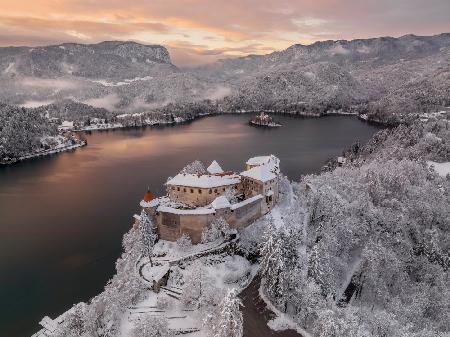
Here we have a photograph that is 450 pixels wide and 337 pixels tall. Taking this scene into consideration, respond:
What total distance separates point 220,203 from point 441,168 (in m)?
102

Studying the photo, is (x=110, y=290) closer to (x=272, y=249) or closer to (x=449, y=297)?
(x=272, y=249)

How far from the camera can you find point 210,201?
71.1 meters

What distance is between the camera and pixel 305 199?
8325cm

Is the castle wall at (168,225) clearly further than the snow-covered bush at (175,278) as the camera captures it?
Yes

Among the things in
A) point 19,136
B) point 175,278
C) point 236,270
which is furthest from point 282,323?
point 19,136

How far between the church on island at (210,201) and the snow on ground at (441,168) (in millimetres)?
77834

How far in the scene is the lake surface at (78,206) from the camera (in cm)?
6781

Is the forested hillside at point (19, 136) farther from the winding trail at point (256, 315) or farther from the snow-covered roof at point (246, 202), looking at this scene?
the winding trail at point (256, 315)

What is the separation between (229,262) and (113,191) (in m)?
66.2

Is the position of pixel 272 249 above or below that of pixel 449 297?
above

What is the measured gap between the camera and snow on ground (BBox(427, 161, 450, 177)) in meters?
127

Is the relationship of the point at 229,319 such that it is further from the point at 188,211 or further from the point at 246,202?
the point at 246,202

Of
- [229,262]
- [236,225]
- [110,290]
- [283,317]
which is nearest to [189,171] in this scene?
[236,225]

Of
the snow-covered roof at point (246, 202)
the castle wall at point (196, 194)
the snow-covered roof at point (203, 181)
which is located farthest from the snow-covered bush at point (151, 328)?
the snow-covered roof at point (203, 181)
